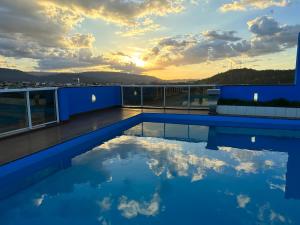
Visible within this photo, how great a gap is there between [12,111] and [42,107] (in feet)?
4.27

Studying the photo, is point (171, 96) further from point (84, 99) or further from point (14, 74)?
point (14, 74)

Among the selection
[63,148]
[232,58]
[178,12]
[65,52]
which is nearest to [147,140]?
[63,148]

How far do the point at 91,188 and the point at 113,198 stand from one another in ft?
2.44

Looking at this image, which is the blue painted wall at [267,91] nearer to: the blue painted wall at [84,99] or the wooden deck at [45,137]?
the wooden deck at [45,137]

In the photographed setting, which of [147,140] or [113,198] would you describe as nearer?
[113,198]

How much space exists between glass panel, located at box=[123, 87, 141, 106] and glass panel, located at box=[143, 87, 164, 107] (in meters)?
0.43

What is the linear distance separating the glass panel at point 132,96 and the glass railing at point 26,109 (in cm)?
592

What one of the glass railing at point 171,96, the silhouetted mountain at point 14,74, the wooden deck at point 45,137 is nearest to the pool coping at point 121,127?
the wooden deck at point 45,137

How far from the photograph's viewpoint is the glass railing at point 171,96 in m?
13.1

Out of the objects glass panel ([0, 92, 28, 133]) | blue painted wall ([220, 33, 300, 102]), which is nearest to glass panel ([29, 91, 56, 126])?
glass panel ([0, 92, 28, 133])

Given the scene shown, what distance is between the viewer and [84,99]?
12.1 meters

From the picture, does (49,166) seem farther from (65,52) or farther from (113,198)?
(65,52)

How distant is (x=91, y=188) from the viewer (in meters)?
5.13

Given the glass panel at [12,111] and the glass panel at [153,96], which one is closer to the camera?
the glass panel at [12,111]
